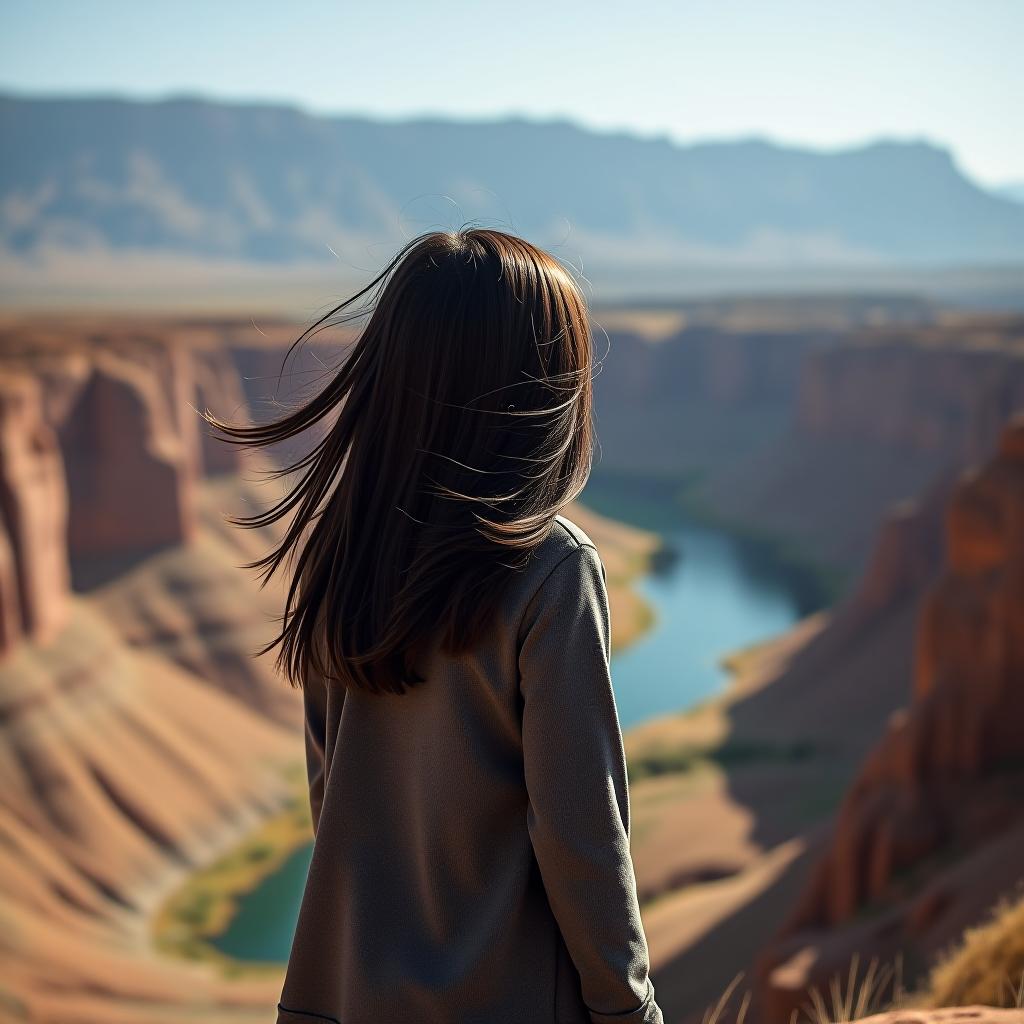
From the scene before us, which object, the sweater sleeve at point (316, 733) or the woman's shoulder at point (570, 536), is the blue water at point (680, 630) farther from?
the woman's shoulder at point (570, 536)

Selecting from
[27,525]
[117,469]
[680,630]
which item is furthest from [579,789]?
[680,630]

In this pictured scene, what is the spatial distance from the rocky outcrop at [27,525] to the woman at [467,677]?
20.9m

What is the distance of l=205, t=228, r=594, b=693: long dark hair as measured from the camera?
6.44 feet

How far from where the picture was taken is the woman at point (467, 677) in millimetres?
1913

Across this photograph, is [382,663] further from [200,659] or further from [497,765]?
[200,659]

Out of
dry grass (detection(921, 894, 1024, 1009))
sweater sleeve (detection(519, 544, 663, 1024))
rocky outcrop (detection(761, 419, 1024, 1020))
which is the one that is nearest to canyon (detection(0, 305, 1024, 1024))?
rocky outcrop (detection(761, 419, 1024, 1020))

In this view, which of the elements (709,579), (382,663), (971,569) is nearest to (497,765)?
(382,663)

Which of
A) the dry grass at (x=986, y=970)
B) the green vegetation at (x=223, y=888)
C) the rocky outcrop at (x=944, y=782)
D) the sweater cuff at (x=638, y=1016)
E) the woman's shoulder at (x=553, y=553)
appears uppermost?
the woman's shoulder at (x=553, y=553)

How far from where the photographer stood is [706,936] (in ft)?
44.4

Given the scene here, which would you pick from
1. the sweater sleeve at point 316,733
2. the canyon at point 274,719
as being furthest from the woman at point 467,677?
the canyon at point 274,719

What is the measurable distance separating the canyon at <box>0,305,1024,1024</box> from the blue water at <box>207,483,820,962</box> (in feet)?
4.16

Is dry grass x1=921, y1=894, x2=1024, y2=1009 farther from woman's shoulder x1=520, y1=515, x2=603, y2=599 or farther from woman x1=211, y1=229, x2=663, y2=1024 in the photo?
woman's shoulder x1=520, y1=515, x2=603, y2=599

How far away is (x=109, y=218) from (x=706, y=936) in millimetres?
160786

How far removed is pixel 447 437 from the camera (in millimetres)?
2045
